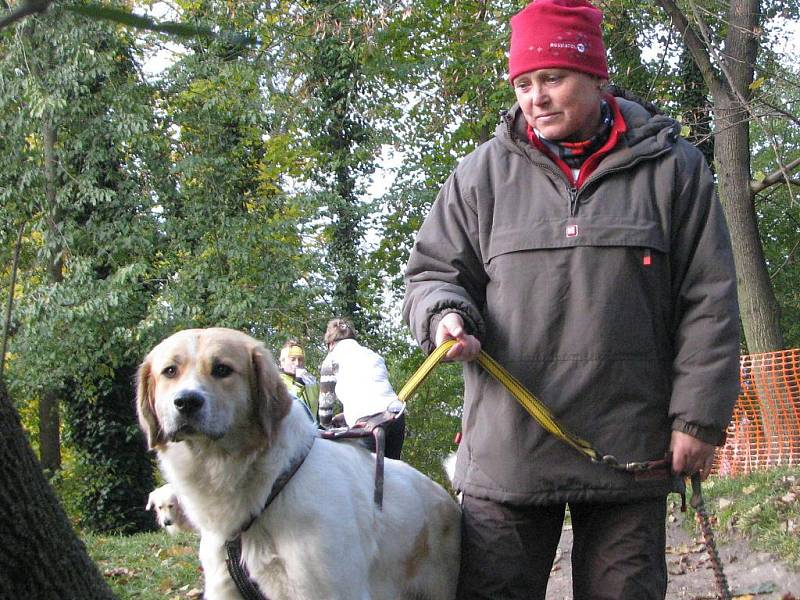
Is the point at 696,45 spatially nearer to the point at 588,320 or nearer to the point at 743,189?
the point at 743,189

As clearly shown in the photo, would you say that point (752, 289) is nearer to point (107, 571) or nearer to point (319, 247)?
point (107, 571)

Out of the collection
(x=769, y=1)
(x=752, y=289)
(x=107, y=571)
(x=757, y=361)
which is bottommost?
(x=107, y=571)

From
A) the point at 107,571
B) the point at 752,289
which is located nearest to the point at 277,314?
the point at 752,289

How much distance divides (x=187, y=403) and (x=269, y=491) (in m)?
0.35

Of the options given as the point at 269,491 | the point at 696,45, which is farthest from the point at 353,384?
the point at 696,45

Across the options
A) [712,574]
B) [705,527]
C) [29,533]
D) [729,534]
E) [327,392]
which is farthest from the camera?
[327,392]

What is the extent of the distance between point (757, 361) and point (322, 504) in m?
9.05

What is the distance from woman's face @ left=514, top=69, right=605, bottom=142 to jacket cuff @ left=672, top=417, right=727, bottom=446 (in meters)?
0.89

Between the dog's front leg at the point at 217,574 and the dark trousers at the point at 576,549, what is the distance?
0.73 metres

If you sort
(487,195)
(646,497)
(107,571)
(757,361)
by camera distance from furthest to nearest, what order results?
(757,361)
(107,571)
(487,195)
(646,497)

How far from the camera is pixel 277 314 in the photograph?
17.7m

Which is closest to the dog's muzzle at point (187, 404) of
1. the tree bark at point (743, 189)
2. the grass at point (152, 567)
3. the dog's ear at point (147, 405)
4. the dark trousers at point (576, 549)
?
the dog's ear at point (147, 405)

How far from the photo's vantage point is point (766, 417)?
10289 mm

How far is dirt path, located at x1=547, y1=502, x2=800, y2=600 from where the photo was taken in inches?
223
